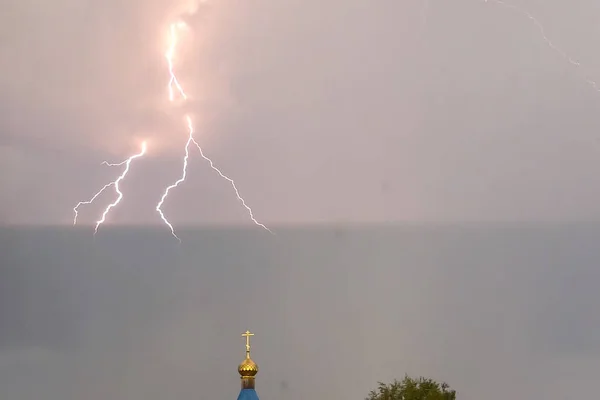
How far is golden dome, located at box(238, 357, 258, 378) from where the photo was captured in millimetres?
24516

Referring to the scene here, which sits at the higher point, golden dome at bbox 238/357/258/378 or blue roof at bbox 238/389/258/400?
golden dome at bbox 238/357/258/378

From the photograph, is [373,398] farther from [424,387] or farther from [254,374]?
[254,374]

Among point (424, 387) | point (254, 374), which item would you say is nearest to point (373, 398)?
point (424, 387)

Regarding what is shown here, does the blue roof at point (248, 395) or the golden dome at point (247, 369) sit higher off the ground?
the golden dome at point (247, 369)

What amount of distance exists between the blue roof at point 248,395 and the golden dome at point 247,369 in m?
0.54

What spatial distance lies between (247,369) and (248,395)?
0.91 meters

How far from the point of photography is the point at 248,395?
2398cm

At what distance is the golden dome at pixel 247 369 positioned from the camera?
965 inches

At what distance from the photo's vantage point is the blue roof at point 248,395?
23.9m

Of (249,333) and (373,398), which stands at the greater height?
(249,333)

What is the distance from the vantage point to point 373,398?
21.4 m

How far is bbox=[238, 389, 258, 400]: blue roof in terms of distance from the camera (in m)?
23.9

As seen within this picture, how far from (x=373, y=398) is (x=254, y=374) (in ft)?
16.1

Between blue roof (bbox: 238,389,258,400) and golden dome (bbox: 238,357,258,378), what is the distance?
21.1 inches
